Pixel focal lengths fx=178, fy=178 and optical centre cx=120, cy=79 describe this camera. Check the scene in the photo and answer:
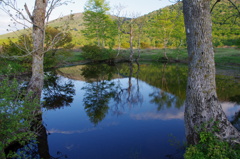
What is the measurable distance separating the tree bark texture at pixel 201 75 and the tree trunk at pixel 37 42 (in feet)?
22.5

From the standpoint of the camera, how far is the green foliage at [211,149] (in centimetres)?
420

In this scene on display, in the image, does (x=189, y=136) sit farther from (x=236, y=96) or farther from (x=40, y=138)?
(x=236, y=96)

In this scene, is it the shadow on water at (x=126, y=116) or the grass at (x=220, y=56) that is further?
the grass at (x=220, y=56)

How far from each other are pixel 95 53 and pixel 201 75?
1279 inches

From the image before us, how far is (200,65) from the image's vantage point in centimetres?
500

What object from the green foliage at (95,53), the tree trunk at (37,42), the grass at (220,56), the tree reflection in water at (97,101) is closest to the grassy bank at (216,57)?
the grass at (220,56)

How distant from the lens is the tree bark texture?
4871 mm

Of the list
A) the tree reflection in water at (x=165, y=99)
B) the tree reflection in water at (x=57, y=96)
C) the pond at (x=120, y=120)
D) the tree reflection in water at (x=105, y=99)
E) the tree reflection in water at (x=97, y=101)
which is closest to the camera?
the pond at (x=120, y=120)

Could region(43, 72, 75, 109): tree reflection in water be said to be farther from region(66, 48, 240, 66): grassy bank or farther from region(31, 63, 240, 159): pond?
region(66, 48, 240, 66): grassy bank

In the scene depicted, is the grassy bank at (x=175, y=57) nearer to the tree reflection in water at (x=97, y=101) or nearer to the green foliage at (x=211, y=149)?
the tree reflection in water at (x=97, y=101)

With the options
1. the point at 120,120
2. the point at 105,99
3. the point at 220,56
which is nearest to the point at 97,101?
the point at 105,99

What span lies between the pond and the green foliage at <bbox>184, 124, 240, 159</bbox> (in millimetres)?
1716

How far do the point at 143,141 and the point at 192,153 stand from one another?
2.80 meters

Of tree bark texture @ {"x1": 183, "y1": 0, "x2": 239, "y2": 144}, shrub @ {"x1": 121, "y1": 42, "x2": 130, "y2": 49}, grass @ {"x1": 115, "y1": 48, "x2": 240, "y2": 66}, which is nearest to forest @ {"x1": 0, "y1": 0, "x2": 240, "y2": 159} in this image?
tree bark texture @ {"x1": 183, "y1": 0, "x2": 239, "y2": 144}
